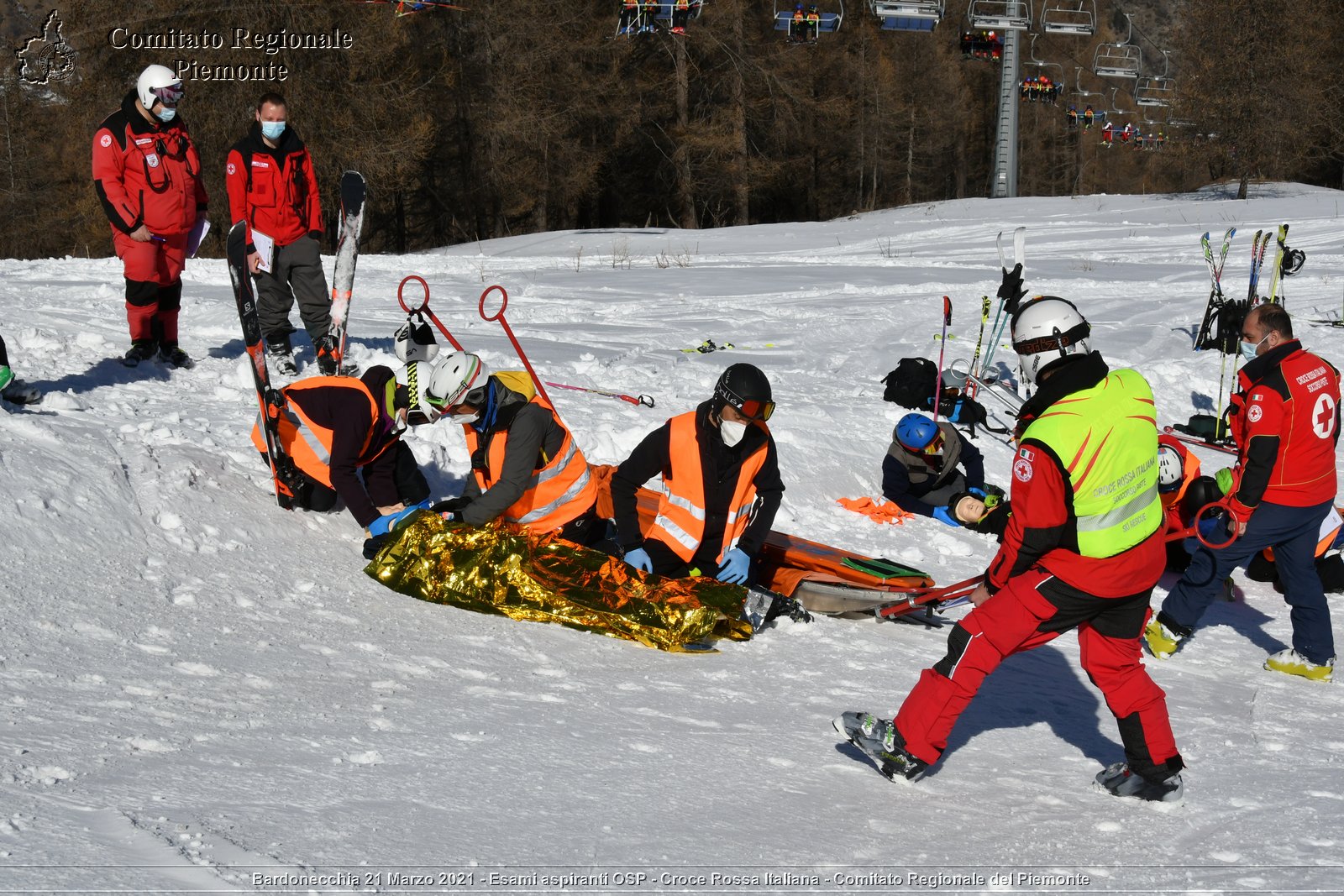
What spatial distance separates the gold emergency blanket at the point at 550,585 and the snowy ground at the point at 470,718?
0.37ft

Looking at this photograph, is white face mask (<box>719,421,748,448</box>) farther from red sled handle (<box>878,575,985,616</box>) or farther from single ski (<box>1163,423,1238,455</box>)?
single ski (<box>1163,423,1238,455</box>)

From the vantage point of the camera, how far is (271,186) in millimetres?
7203

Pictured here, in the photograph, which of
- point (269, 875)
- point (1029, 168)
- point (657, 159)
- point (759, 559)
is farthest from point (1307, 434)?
point (1029, 168)

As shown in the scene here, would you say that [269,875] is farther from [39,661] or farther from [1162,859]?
[1162,859]

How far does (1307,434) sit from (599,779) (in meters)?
3.85

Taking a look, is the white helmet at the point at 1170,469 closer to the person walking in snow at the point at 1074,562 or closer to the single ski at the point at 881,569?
the single ski at the point at 881,569

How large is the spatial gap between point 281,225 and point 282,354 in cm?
82

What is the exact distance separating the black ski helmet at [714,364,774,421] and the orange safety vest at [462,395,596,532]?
2.78ft

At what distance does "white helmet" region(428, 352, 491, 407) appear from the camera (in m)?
5.00

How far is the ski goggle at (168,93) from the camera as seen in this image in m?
6.77

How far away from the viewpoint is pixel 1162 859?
10.2ft

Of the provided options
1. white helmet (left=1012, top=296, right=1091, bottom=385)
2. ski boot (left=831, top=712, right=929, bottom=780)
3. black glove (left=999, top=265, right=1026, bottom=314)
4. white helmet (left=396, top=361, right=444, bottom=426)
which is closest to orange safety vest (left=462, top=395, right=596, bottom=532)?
white helmet (left=396, top=361, right=444, bottom=426)

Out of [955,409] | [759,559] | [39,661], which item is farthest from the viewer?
[955,409]

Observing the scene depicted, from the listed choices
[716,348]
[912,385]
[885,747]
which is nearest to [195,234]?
[716,348]
